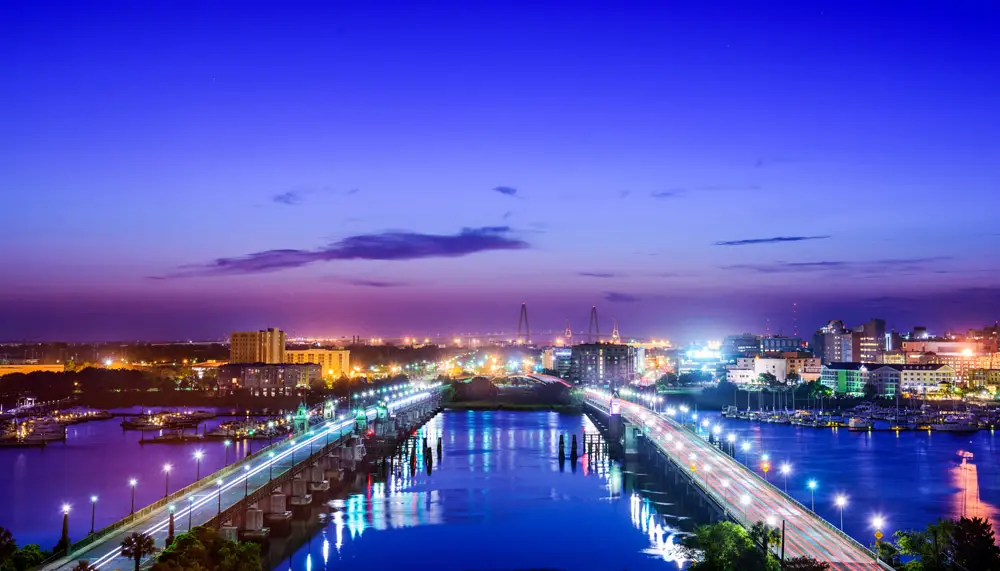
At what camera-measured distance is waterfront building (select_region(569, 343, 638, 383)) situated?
153m

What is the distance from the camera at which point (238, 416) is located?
94.3 m

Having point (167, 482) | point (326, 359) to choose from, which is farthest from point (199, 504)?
point (326, 359)

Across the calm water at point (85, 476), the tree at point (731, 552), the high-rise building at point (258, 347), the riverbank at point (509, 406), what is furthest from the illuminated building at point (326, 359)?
the tree at point (731, 552)

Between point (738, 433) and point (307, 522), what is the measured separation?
49216 mm

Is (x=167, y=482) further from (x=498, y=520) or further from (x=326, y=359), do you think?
(x=326, y=359)

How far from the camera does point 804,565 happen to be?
2131 centimetres

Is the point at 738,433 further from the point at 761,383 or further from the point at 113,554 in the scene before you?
the point at 113,554

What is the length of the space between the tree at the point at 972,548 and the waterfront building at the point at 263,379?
320 feet

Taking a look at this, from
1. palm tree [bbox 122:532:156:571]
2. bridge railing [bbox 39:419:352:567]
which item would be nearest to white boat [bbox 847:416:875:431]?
bridge railing [bbox 39:419:352:567]

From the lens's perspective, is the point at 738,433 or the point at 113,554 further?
the point at 738,433

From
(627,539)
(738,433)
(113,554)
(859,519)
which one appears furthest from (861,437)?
(113,554)

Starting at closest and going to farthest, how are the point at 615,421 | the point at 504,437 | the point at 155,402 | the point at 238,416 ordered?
the point at 615,421
the point at 504,437
the point at 238,416
the point at 155,402

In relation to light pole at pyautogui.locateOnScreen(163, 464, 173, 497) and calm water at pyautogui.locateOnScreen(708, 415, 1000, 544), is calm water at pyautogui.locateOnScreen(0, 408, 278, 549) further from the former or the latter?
calm water at pyautogui.locateOnScreen(708, 415, 1000, 544)

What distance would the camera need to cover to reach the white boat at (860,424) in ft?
269
